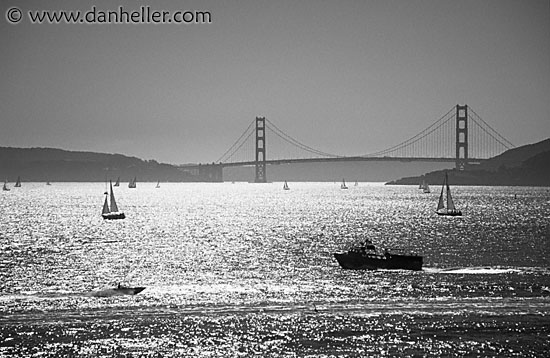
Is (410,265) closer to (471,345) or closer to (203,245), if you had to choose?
(471,345)

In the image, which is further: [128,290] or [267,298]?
[128,290]

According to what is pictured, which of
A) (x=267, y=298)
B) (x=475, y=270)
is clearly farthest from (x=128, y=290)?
(x=475, y=270)

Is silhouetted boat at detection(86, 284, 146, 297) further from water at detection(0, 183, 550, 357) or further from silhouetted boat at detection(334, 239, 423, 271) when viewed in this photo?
silhouetted boat at detection(334, 239, 423, 271)

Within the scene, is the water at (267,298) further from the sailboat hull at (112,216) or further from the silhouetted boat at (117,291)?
the sailboat hull at (112,216)

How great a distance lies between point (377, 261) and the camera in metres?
61.6

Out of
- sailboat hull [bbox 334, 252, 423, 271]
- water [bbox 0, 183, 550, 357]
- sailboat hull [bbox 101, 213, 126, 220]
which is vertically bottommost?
water [bbox 0, 183, 550, 357]

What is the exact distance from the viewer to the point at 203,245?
86312 mm

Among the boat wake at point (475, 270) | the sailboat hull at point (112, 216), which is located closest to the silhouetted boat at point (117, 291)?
the boat wake at point (475, 270)

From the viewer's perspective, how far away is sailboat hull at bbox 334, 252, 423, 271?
61.4 m

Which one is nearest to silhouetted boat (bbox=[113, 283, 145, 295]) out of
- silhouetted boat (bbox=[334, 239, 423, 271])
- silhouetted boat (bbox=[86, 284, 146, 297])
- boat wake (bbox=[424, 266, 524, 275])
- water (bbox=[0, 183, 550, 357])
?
silhouetted boat (bbox=[86, 284, 146, 297])

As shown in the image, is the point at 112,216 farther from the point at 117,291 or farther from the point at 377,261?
the point at 117,291

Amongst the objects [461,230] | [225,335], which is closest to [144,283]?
[225,335]

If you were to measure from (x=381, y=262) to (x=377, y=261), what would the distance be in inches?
13.9

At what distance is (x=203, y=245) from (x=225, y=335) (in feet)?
154
